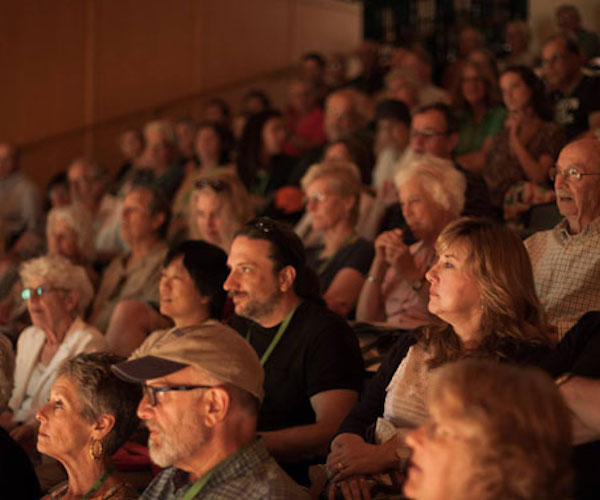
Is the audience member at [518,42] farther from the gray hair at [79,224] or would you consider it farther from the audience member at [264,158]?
the gray hair at [79,224]

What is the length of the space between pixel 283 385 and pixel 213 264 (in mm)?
674

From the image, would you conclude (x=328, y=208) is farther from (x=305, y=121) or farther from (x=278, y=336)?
(x=305, y=121)

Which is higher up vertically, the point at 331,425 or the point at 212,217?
the point at 212,217

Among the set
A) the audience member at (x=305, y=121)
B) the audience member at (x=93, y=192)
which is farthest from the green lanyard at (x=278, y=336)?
the audience member at (x=305, y=121)

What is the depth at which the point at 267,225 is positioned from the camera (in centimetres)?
318

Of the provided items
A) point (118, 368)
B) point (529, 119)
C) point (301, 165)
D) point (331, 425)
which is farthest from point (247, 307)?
point (301, 165)

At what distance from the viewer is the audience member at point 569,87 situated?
535 centimetres

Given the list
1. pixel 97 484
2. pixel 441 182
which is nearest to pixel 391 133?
pixel 441 182

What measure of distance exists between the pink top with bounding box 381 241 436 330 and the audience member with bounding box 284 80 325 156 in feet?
10.7

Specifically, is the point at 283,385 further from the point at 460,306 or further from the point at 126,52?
the point at 126,52

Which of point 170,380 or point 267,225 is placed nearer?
point 170,380

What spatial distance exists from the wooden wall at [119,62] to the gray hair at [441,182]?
5042 millimetres

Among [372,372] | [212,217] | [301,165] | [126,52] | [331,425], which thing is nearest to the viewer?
[331,425]

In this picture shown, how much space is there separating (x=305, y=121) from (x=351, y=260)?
141 inches
